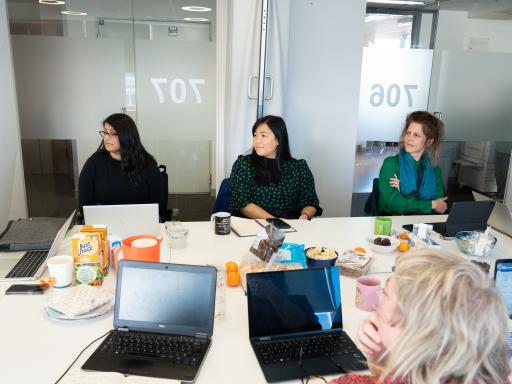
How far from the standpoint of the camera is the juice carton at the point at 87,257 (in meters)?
1.55

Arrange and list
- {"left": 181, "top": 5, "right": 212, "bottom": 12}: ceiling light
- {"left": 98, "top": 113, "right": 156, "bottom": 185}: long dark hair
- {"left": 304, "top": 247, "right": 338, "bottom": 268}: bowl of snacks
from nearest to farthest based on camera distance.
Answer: {"left": 304, "top": 247, "right": 338, "bottom": 268}: bowl of snacks → {"left": 98, "top": 113, "right": 156, "bottom": 185}: long dark hair → {"left": 181, "top": 5, "right": 212, "bottom": 12}: ceiling light

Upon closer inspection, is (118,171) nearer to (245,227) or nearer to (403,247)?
(245,227)

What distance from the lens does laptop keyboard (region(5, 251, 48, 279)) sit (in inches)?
66.5

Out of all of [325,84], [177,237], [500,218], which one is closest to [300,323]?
[177,237]

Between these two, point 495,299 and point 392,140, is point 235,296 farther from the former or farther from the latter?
point 392,140

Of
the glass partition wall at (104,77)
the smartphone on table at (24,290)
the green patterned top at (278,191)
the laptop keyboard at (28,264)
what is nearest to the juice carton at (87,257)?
the smartphone on table at (24,290)

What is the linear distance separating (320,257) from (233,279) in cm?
35

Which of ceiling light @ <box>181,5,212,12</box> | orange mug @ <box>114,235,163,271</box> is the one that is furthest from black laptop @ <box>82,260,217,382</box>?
ceiling light @ <box>181,5,212,12</box>

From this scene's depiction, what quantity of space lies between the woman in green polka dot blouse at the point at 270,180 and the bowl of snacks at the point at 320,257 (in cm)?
93

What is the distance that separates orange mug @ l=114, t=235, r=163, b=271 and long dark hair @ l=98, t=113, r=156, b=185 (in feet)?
3.97

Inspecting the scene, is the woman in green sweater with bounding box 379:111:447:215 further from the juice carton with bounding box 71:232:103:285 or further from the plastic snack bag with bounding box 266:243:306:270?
the juice carton with bounding box 71:232:103:285

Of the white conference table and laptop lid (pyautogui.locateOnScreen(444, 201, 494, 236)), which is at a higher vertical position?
laptop lid (pyautogui.locateOnScreen(444, 201, 494, 236))

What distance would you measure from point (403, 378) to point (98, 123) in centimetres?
335

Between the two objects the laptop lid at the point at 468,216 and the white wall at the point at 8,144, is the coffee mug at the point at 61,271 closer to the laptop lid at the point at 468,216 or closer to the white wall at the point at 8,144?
the laptop lid at the point at 468,216
